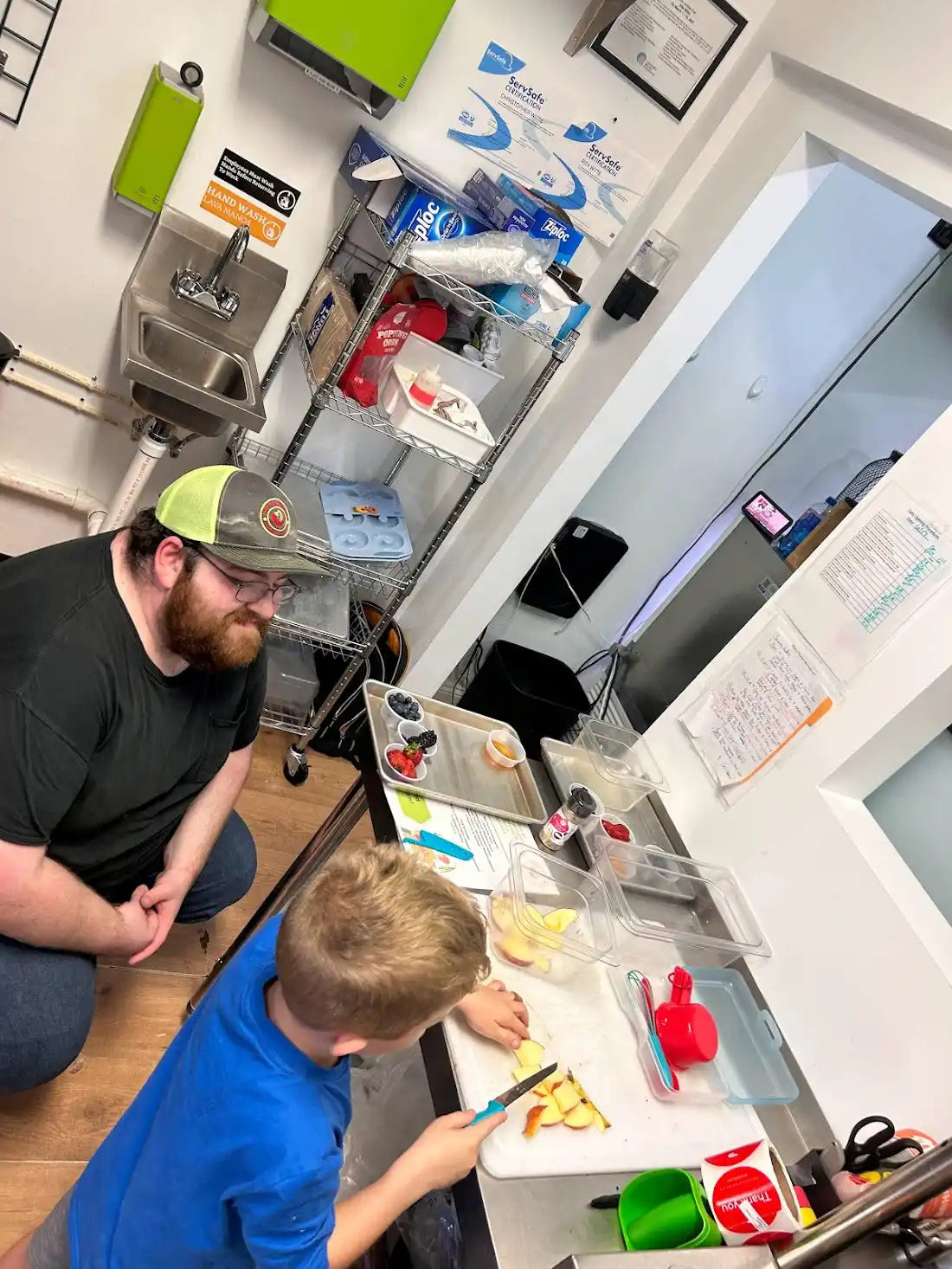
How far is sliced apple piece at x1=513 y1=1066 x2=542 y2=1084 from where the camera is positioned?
110cm

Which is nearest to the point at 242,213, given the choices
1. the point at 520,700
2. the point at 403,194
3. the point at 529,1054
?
the point at 403,194

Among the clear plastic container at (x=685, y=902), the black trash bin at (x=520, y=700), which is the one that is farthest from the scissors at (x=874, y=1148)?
the black trash bin at (x=520, y=700)

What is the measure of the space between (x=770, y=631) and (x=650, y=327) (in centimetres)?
96

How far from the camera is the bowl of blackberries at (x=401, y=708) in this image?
158cm

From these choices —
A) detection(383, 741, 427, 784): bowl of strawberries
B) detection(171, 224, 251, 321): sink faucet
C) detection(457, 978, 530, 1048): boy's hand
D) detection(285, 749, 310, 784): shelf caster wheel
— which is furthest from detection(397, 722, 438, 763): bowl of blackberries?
detection(171, 224, 251, 321): sink faucet

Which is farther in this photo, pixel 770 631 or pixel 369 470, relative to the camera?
pixel 369 470

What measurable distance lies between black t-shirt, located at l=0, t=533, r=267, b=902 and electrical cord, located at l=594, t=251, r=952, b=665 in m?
2.07

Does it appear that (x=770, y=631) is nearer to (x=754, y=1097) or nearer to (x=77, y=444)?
(x=754, y=1097)

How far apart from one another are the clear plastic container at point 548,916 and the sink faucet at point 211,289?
1.59 m

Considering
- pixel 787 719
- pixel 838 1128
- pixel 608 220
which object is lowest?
pixel 838 1128

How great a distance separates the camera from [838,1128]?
1.24 metres

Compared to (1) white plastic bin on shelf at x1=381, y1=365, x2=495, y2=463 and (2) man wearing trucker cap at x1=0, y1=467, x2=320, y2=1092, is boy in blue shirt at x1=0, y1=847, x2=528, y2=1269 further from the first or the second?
(1) white plastic bin on shelf at x1=381, y1=365, x2=495, y2=463

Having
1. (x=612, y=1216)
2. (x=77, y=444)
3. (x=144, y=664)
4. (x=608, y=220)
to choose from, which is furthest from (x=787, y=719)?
(x=77, y=444)

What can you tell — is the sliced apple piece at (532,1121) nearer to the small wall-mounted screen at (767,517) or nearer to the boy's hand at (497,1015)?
the boy's hand at (497,1015)
